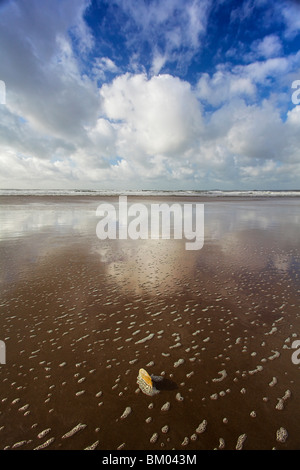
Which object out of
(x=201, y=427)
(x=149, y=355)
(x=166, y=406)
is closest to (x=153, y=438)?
(x=166, y=406)

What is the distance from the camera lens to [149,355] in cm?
343

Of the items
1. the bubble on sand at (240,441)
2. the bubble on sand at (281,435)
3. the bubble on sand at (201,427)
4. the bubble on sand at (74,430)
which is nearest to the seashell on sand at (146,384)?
the bubble on sand at (201,427)

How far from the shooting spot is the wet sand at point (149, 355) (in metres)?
2.36

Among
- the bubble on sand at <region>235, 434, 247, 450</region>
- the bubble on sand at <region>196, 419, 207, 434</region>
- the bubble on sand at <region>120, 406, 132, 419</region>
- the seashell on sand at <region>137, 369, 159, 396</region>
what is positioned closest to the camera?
the bubble on sand at <region>235, 434, 247, 450</region>

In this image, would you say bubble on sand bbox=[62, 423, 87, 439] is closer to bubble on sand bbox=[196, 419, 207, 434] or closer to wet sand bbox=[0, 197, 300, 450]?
wet sand bbox=[0, 197, 300, 450]

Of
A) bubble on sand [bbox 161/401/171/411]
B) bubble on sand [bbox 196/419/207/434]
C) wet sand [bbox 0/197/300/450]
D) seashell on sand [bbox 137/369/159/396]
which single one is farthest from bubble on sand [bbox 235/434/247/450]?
seashell on sand [bbox 137/369/159/396]

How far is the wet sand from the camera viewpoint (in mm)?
2357

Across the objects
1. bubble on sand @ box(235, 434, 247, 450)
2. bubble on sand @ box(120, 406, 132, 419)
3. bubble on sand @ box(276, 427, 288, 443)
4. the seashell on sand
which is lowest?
bubble on sand @ box(235, 434, 247, 450)

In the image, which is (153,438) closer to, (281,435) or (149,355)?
(149,355)

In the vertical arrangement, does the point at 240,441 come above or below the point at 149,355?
below

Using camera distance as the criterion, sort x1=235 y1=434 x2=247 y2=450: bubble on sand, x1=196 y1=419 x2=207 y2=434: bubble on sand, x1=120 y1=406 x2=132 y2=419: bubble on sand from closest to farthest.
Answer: x1=235 y1=434 x2=247 y2=450: bubble on sand < x1=196 y1=419 x2=207 y2=434: bubble on sand < x1=120 y1=406 x2=132 y2=419: bubble on sand

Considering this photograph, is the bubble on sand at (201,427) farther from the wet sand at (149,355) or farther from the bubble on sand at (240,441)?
the bubble on sand at (240,441)

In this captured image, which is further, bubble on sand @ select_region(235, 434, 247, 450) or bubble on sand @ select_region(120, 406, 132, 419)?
bubble on sand @ select_region(120, 406, 132, 419)

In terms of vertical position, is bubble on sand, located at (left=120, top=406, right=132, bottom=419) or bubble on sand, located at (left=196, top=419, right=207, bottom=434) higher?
bubble on sand, located at (left=120, top=406, right=132, bottom=419)
